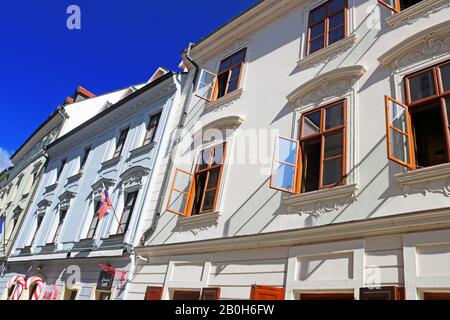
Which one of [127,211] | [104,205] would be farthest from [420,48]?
[104,205]

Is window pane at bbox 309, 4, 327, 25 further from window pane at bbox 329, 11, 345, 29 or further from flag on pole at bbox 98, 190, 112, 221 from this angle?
flag on pole at bbox 98, 190, 112, 221

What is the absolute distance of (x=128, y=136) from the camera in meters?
13.7

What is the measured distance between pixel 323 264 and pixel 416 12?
5.00m

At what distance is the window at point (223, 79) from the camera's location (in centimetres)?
1061

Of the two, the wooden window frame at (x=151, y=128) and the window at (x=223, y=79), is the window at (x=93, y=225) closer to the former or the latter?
the wooden window frame at (x=151, y=128)

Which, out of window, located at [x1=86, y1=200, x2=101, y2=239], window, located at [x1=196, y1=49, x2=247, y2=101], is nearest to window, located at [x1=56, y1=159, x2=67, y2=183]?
window, located at [x1=86, y1=200, x2=101, y2=239]

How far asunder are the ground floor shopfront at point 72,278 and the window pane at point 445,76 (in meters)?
8.19

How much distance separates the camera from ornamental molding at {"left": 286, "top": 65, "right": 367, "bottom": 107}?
7.06 m

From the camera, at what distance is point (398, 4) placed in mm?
7281

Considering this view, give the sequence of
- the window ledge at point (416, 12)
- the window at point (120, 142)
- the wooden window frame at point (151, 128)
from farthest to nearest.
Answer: the window at point (120, 142)
the wooden window frame at point (151, 128)
the window ledge at point (416, 12)

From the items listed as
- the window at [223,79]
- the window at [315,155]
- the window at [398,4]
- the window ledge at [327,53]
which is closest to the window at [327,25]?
the window ledge at [327,53]

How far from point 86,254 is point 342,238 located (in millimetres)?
8764
